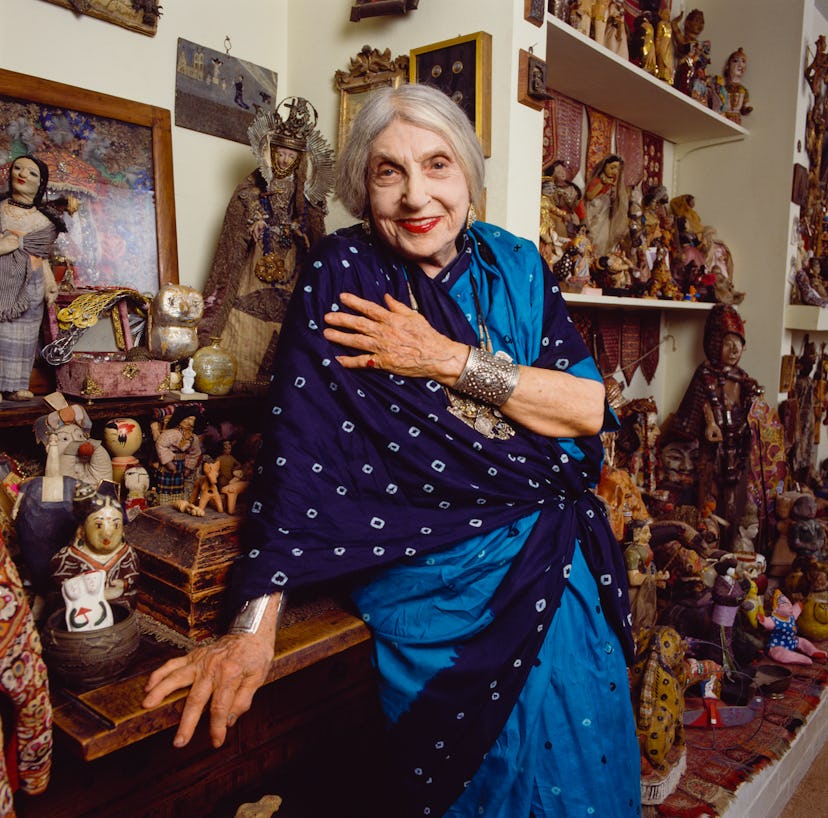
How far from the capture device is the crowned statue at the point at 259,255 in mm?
1708

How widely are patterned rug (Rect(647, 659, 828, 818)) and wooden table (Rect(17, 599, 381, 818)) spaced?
0.77m

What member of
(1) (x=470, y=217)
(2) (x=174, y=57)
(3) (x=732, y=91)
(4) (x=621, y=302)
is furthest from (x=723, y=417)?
(2) (x=174, y=57)

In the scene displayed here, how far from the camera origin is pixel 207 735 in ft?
4.15

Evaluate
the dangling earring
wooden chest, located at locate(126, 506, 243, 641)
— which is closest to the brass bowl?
wooden chest, located at locate(126, 506, 243, 641)

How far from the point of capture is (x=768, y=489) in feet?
9.55

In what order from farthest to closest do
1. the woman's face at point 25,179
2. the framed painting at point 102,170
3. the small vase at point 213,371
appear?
the small vase at point 213,371
the framed painting at point 102,170
the woman's face at point 25,179

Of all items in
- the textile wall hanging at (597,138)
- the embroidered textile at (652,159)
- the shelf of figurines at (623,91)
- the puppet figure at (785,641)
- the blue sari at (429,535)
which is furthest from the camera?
the embroidered textile at (652,159)

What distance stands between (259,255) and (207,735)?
1058 millimetres

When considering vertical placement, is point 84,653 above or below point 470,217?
below

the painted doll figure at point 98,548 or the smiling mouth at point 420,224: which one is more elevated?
the smiling mouth at point 420,224

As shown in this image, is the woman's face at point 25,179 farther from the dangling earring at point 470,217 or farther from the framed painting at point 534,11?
the framed painting at point 534,11

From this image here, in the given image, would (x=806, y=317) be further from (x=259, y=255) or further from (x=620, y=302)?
(x=259, y=255)

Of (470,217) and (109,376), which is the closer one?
(470,217)

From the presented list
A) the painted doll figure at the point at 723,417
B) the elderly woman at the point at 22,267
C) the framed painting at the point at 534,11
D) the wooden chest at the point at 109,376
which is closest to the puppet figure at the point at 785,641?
the painted doll figure at the point at 723,417
